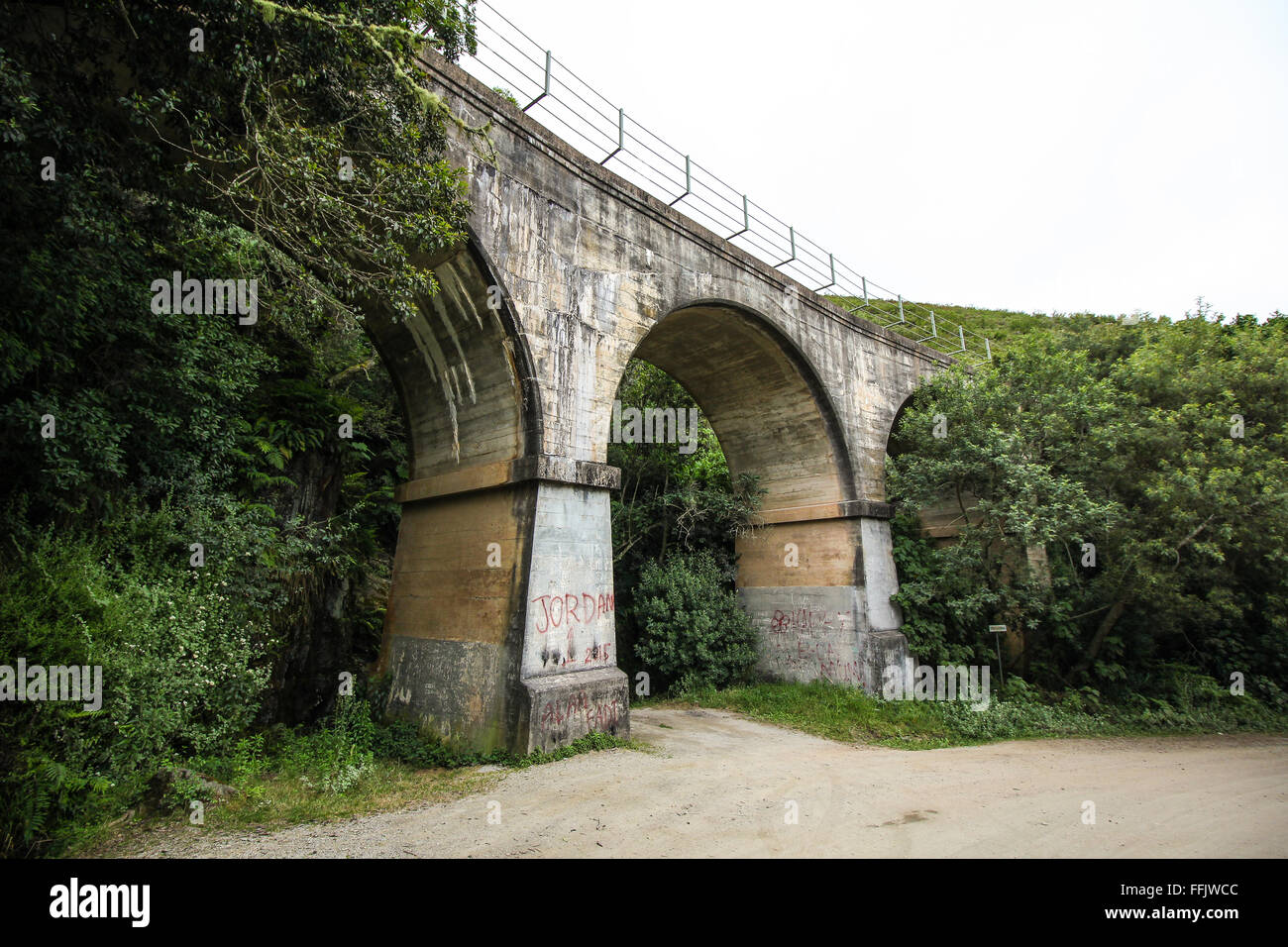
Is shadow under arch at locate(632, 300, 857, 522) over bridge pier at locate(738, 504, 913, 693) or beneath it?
over

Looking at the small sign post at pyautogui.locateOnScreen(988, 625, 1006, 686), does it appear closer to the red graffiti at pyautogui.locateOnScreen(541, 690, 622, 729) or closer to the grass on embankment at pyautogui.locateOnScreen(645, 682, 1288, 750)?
the grass on embankment at pyautogui.locateOnScreen(645, 682, 1288, 750)

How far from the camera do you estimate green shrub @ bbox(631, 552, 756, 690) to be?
37.1 ft

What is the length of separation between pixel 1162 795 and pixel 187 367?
31.3ft

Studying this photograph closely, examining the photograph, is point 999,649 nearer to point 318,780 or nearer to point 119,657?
point 318,780

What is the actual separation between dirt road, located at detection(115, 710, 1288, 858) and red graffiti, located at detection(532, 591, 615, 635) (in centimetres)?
137

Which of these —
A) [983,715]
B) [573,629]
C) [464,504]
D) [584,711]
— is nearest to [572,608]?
[573,629]

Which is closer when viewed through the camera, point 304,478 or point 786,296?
point 304,478

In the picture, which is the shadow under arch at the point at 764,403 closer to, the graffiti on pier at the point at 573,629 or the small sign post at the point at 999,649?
the small sign post at the point at 999,649

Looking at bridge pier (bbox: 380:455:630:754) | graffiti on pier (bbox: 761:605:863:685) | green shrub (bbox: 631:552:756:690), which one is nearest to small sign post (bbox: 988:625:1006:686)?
graffiti on pier (bbox: 761:605:863:685)

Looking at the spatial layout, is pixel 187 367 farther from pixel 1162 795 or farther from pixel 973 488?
pixel 973 488

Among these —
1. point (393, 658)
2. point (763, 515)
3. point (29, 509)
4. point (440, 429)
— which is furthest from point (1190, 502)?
point (29, 509)

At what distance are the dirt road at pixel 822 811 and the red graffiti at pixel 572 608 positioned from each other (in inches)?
54.1

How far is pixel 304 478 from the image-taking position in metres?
8.02

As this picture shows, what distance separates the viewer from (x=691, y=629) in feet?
37.2
